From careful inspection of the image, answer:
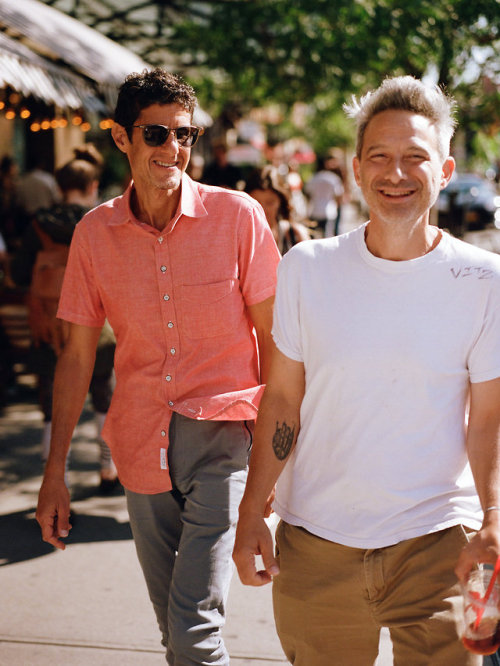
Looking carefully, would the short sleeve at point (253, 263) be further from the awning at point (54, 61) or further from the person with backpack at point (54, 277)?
the awning at point (54, 61)

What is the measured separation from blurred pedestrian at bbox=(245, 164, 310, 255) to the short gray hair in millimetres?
3147

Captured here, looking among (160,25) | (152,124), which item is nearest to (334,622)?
(152,124)

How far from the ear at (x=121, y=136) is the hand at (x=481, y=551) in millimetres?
1682

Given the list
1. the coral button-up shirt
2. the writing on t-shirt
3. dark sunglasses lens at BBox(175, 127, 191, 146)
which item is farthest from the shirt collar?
the writing on t-shirt

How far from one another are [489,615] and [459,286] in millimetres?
778

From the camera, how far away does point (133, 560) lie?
4738mm

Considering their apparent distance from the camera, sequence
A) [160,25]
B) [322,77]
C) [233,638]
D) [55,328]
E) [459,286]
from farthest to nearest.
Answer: [160,25] < [322,77] < [55,328] < [233,638] < [459,286]

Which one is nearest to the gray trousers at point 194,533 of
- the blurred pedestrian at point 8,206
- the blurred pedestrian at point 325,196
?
the blurred pedestrian at point 8,206

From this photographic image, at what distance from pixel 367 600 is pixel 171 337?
100 centimetres

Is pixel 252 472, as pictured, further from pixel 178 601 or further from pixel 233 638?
pixel 233 638

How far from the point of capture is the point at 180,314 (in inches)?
111

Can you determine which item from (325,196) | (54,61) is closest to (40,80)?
(54,61)

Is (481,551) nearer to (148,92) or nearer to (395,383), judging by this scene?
(395,383)

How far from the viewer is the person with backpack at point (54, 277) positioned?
5441 mm
